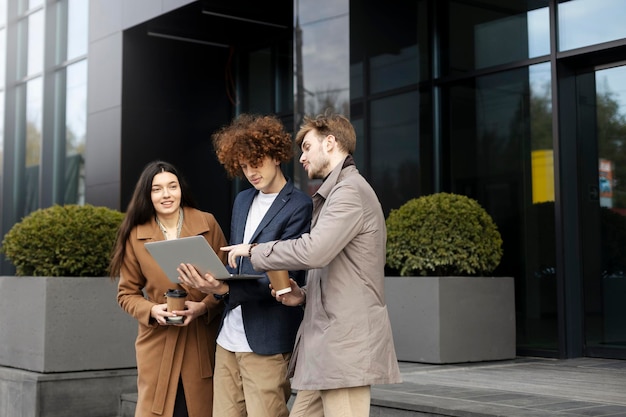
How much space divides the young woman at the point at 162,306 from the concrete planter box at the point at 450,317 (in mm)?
3665

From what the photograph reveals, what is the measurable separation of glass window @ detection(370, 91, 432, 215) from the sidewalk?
2216 mm

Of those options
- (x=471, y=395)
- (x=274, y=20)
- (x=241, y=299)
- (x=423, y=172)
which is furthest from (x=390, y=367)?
(x=274, y=20)

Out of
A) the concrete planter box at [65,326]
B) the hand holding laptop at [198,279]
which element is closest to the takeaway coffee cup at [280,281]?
the hand holding laptop at [198,279]

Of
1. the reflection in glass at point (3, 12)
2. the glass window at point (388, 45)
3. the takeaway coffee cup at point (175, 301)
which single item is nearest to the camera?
the takeaway coffee cup at point (175, 301)

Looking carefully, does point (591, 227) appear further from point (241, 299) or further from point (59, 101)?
point (59, 101)

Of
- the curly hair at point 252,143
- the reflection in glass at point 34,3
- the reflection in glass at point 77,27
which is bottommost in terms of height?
the curly hair at point 252,143

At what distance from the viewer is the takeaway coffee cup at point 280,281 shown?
350 centimetres

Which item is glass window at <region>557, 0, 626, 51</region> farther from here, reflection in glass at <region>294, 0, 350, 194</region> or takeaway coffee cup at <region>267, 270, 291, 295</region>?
takeaway coffee cup at <region>267, 270, 291, 295</region>

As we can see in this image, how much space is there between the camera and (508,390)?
5945 mm

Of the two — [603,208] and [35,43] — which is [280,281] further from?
[35,43]

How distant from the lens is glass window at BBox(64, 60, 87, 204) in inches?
526

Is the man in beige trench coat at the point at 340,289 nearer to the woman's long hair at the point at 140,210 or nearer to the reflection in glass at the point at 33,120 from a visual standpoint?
the woman's long hair at the point at 140,210

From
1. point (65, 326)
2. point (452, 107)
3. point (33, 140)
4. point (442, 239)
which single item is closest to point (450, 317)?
point (442, 239)

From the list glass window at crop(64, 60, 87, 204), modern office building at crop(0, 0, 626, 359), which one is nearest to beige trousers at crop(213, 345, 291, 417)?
modern office building at crop(0, 0, 626, 359)
